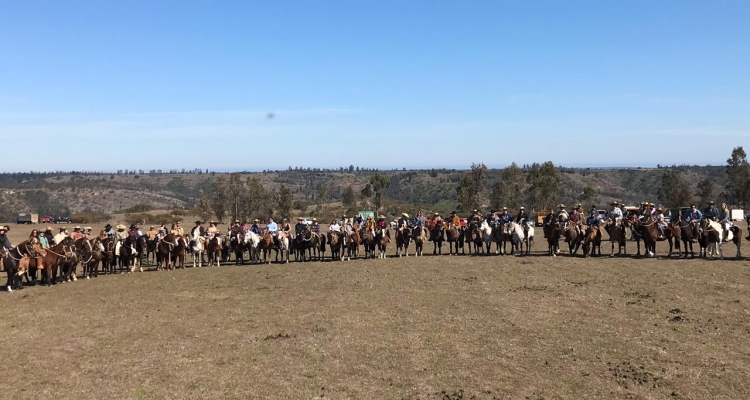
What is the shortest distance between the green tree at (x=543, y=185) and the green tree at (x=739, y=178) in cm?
1851

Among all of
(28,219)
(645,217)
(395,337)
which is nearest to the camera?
(395,337)

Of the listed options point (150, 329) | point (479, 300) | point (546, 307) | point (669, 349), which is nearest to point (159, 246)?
point (150, 329)

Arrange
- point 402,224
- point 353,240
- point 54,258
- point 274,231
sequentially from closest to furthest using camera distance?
1. point 54,258
2. point 353,240
3. point 274,231
4. point 402,224

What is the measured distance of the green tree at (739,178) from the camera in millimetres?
61844

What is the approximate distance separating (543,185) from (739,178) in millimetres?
20761

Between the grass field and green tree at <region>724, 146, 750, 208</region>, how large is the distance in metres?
48.3

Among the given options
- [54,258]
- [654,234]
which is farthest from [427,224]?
[54,258]

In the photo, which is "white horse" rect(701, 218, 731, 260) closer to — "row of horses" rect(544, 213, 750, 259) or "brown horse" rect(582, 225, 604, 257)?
"row of horses" rect(544, 213, 750, 259)

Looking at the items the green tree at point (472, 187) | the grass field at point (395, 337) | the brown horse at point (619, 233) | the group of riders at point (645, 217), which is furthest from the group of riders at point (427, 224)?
the green tree at point (472, 187)

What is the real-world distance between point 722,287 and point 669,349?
730cm

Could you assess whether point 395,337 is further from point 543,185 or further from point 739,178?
point 739,178

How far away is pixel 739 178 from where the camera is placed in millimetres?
63062

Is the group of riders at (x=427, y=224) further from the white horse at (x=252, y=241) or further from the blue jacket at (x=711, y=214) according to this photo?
the white horse at (x=252, y=241)

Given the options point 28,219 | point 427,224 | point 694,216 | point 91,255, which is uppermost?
point 694,216
